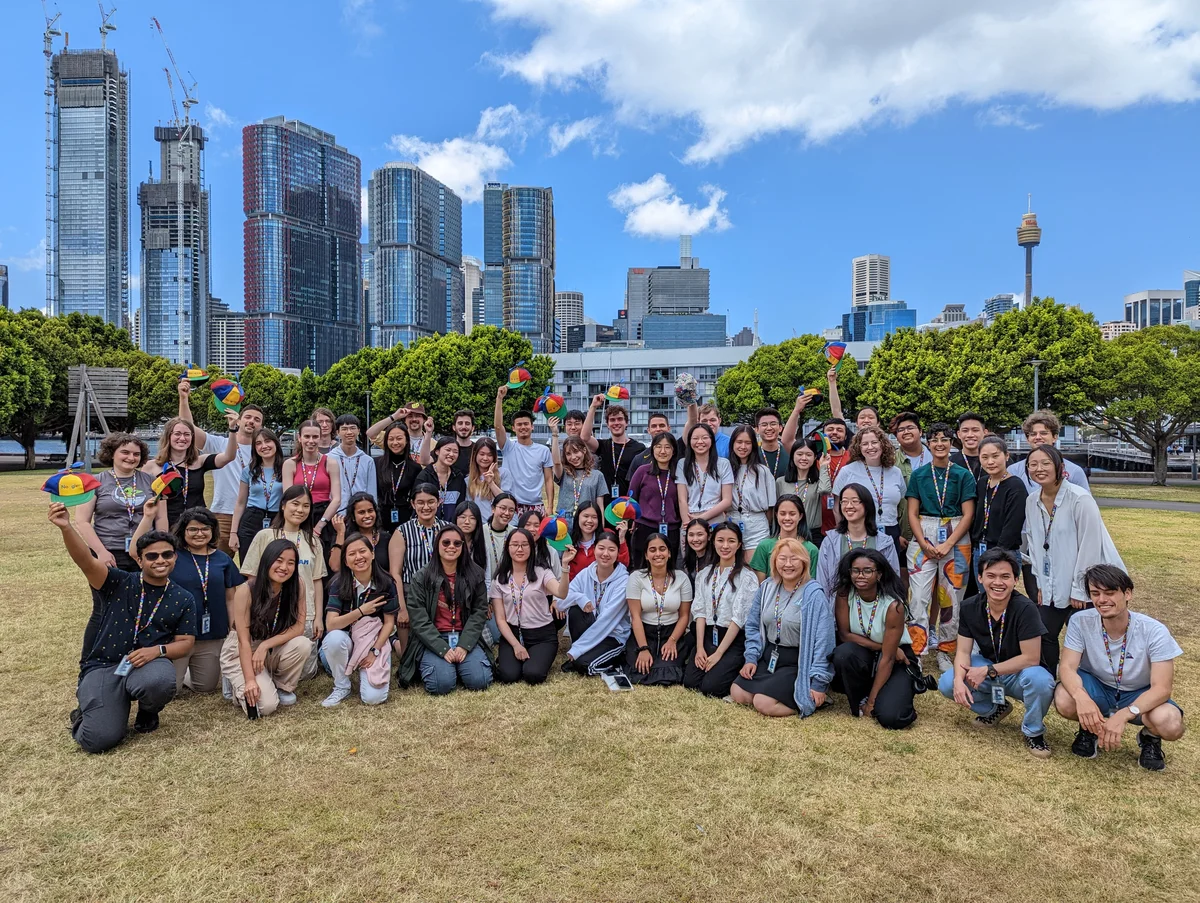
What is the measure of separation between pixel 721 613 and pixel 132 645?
3919 millimetres

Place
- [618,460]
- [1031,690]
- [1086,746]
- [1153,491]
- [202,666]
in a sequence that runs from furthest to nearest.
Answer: [1153,491] → [618,460] → [202,666] → [1031,690] → [1086,746]

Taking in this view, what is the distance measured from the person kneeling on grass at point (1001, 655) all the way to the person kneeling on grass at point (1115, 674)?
0.50 ft

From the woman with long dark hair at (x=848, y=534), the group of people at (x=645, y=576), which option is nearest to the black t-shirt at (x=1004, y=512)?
the group of people at (x=645, y=576)

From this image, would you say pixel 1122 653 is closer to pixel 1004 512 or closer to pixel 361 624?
pixel 1004 512

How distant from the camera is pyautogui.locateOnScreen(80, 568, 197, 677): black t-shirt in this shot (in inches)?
170

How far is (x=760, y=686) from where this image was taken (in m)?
4.86

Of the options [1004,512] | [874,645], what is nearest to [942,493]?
[1004,512]

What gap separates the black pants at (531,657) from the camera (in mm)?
5340

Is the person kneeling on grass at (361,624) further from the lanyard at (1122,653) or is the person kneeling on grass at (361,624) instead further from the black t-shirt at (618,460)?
the lanyard at (1122,653)

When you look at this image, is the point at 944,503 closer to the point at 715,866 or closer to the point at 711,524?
the point at 711,524

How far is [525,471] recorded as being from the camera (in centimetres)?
694

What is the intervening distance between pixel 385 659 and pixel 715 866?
2839mm

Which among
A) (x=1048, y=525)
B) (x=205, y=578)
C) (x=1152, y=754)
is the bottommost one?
(x=1152, y=754)

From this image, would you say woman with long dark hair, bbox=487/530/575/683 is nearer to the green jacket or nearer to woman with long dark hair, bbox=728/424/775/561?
the green jacket
